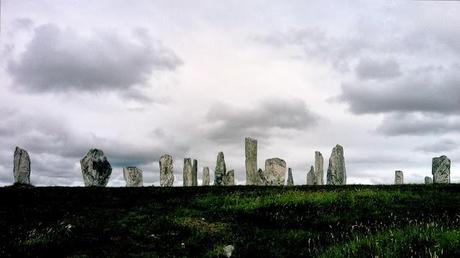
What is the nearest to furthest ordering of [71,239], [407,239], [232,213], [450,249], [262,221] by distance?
[450,249] < [407,239] < [71,239] < [262,221] < [232,213]

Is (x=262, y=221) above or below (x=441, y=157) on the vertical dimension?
below

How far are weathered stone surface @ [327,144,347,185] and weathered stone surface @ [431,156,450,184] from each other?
34.6 ft

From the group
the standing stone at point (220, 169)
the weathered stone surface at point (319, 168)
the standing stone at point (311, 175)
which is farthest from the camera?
the standing stone at point (311, 175)

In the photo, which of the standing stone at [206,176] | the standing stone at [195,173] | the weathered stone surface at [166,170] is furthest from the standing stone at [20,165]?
the standing stone at [206,176]

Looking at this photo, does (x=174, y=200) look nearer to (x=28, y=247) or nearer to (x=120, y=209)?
(x=120, y=209)

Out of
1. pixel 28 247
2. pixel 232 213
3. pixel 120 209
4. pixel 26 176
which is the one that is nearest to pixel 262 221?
pixel 232 213

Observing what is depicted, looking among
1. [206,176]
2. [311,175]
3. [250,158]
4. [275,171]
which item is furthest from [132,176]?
[311,175]

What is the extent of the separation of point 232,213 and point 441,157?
140ft

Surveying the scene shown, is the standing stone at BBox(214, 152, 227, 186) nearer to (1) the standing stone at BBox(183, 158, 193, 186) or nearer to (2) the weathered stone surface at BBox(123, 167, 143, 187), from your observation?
(1) the standing stone at BBox(183, 158, 193, 186)

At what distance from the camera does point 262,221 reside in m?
20.2

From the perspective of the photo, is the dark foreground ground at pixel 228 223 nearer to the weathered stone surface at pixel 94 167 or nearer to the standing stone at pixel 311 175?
the weathered stone surface at pixel 94 167

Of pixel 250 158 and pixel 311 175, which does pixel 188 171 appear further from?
pixel 311 175

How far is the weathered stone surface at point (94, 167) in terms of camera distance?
48.2 metres

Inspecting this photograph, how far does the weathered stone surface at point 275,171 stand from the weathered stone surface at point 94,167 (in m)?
17.9
